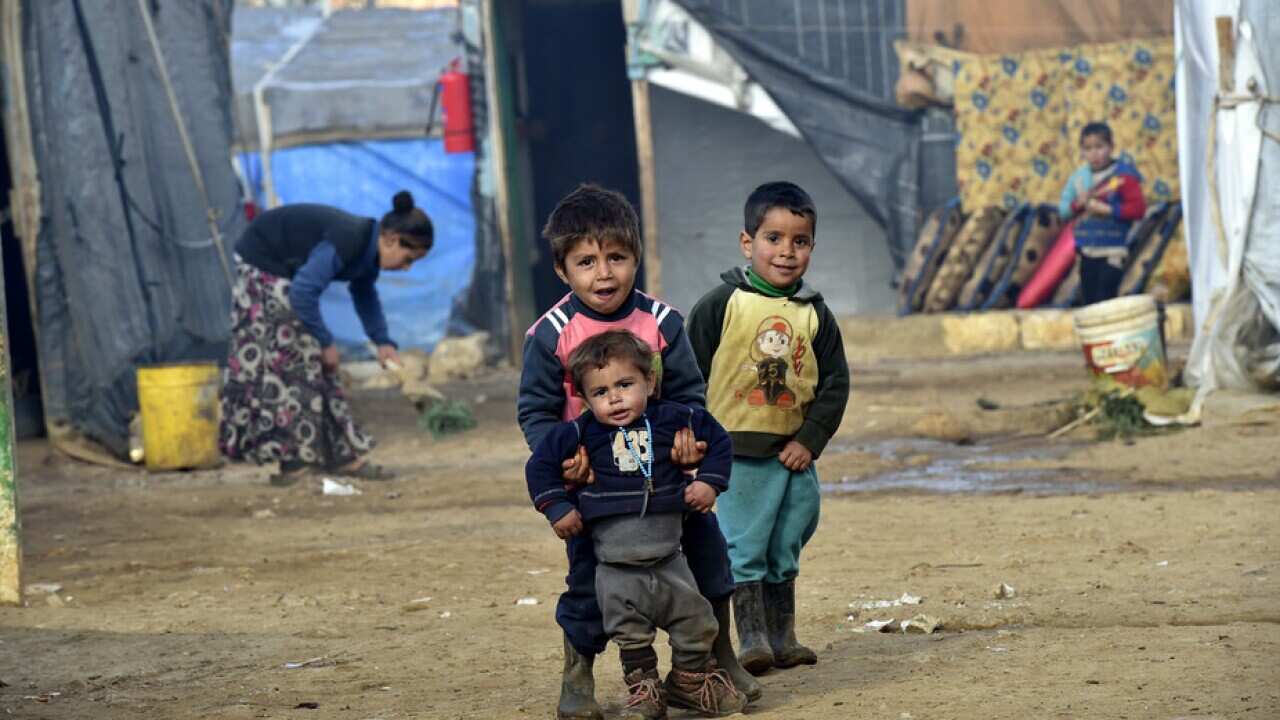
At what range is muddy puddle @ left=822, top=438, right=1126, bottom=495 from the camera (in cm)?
718

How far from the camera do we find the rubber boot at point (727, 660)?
3725mm

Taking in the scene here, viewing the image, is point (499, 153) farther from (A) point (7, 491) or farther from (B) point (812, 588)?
(B) point (812, 588)

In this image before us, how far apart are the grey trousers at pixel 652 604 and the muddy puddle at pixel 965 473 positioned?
3.63 m

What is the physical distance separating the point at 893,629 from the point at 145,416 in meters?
6.25

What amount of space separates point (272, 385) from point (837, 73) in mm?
7304

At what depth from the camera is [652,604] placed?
3.52 metres

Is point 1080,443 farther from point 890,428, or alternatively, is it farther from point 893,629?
point 893,629

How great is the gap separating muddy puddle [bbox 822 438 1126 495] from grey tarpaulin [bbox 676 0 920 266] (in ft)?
18.5

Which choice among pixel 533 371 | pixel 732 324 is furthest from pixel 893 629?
pixel 533 371

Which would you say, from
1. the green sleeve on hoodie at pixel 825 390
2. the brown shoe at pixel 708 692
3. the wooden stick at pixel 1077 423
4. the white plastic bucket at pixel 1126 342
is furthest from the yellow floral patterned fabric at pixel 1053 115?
the brown shoe at pixel 708 692

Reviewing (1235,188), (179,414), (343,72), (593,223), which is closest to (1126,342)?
(1235,188)

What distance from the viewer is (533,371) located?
11.9 ft

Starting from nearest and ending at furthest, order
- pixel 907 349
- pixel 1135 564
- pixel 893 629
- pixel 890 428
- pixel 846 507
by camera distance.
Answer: pixel 893 629 < pixel 1135 564 < pixel 846 507 < pixel 890 428 < pixel 907 349

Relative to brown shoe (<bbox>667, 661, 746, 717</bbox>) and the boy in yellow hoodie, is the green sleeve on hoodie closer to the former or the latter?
the boy in yellow hoodie
